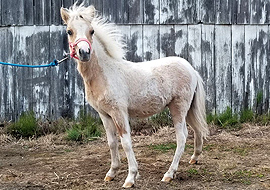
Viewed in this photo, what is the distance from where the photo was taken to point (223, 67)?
7.75 m

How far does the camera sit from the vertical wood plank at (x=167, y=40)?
7.68 m

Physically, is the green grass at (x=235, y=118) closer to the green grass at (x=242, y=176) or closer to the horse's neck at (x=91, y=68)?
the green grass at (x=242, y=176)

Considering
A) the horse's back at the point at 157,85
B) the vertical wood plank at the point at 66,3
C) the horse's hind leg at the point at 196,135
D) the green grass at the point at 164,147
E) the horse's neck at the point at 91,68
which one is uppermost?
the vertical wood plank at the point at 66,3

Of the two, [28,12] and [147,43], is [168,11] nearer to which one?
[147,43]

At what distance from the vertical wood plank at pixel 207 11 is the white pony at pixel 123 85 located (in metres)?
2.94

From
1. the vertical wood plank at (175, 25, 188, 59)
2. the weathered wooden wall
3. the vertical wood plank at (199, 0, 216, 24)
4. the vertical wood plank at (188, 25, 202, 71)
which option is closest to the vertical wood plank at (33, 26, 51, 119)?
the weathered wooden wall

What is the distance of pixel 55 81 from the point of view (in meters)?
7.64

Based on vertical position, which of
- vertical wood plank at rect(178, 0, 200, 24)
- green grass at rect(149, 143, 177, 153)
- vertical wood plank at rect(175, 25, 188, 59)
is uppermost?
vertical wood plank at rect(178, 0, 200, 24)

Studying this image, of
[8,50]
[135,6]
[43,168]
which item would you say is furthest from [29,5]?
[43,168]

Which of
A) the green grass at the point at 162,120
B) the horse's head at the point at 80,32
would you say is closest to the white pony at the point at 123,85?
the horse's head at the point at 80,32

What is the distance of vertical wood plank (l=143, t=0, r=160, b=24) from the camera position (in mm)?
7617

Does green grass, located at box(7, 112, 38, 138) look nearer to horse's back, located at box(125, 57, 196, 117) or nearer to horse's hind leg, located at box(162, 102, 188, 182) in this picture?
horse's back, located at box(125, 57, 196, 117)

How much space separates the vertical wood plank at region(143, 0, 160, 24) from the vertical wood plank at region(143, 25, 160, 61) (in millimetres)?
121

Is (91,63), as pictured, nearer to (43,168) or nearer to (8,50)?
(43,168)
